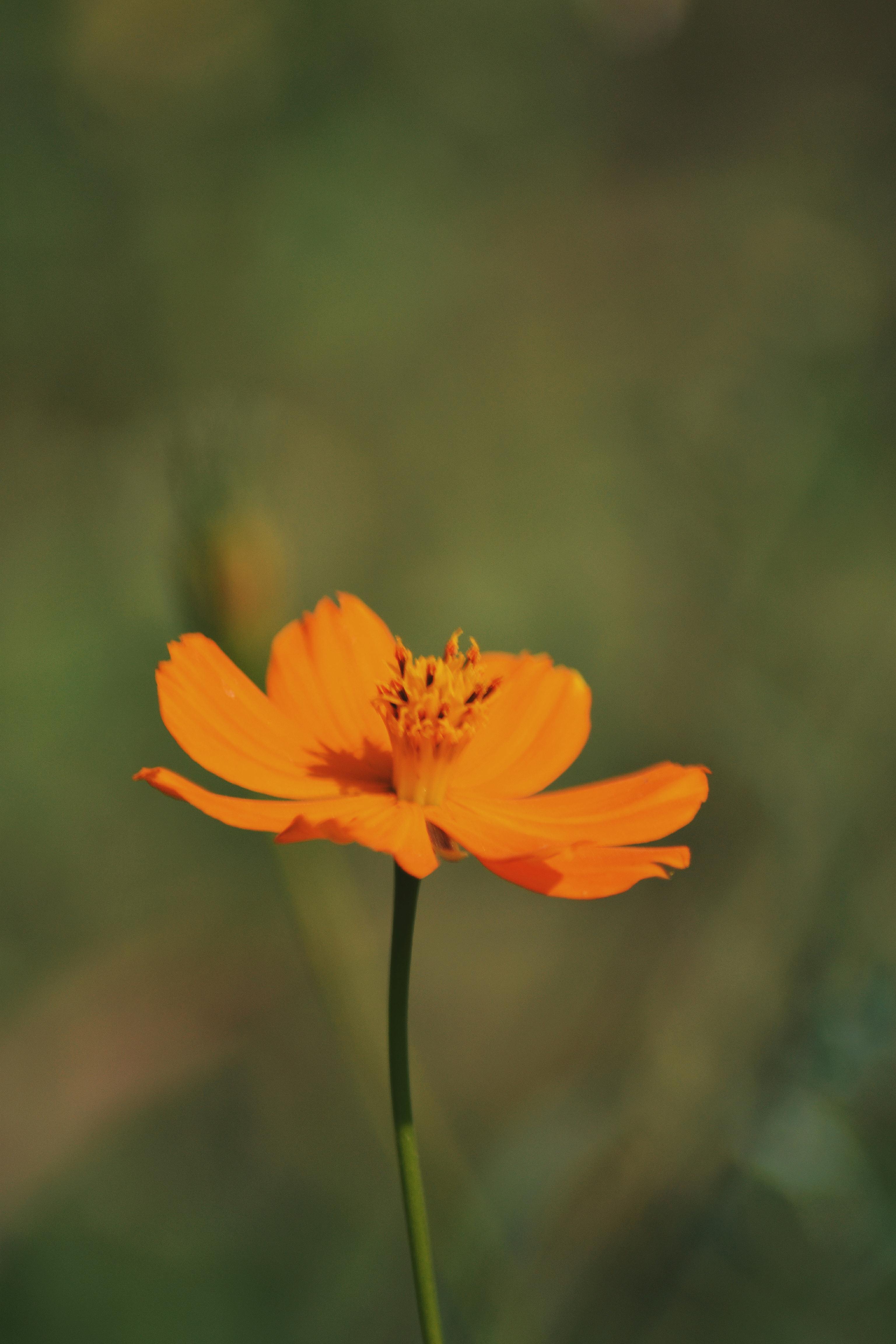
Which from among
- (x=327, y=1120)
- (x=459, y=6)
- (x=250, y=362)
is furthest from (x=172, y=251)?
(x=327, y=1120)

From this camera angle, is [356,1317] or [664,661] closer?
[356,1317]

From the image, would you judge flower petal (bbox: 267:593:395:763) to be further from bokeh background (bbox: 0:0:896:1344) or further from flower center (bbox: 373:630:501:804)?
bokeh background (bbox: 0:0:896:1344)

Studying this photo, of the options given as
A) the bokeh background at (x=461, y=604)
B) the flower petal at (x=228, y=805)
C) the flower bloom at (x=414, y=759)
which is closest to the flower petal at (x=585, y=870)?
the flower bloom at (x=414, y=759)

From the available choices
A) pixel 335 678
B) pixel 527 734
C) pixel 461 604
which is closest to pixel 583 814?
pixel 527 734

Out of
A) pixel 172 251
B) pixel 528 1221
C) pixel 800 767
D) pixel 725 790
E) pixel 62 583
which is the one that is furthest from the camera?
pixel 172 251

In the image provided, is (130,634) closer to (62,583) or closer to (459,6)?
(62,583)

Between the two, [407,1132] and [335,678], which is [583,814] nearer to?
[335,678]
